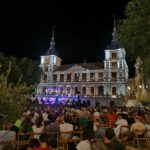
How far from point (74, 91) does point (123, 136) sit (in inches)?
2926

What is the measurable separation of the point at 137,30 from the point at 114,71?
230ft

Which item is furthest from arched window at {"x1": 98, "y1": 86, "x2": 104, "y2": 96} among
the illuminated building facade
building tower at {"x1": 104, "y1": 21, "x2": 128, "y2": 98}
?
building tower at {"x1": 104, "y1": 21, "x2": 128, "y2": 98}

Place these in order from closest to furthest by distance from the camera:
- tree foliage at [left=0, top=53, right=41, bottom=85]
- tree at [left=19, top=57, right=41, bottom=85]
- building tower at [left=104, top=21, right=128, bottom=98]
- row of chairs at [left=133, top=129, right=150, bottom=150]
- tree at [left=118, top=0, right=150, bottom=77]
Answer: row of chairs at [left=133, top=129, right=150, bottom=150]
tree at [left=118, top=0, right=150, bottom=77]
tree foliage at [left=0, top=53, right=41, bottom=85]
tree at [left=19, top=57, right=41, bottom=85]
building tower at [left=104, top=21, right=128, bottom=98]

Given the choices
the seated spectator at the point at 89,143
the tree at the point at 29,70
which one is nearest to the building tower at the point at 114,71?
the tree at the point at 29,70

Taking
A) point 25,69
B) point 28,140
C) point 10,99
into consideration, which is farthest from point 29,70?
point 28,140

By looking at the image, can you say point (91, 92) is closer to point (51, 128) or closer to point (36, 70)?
point (36, 70)

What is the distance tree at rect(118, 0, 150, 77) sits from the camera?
45.2 feet

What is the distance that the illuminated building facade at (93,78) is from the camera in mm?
81438

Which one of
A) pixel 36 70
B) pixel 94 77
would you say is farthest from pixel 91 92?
pixel 36 70

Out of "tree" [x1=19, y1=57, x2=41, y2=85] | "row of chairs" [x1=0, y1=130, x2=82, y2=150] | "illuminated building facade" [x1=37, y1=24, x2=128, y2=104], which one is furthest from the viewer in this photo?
"illuminated building facade" [x1=37, y1=24, x2=128, y2=104]

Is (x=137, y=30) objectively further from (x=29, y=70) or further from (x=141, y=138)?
(x=29, y=70)

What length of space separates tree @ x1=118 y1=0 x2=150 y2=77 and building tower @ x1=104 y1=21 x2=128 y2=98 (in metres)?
62.9

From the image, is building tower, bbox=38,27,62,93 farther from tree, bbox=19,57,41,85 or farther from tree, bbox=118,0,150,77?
tree, bbox=118,0,150,77

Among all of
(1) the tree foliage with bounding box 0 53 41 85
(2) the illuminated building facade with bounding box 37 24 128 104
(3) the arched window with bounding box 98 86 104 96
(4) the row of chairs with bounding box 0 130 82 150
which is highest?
(2) the illuminated building facade with bounding box 37 24 128 104
